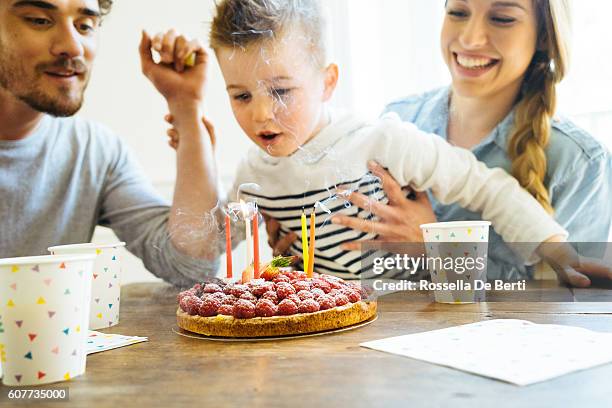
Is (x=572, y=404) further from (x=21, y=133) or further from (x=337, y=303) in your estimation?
(x=21, y=133)

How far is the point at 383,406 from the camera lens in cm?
60

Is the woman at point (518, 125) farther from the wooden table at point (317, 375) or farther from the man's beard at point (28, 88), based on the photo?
the man's beard at point (28, 88)

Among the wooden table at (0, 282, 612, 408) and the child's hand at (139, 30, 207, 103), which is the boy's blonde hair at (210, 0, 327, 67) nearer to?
the child's hand at (139, 30, 207, 103)

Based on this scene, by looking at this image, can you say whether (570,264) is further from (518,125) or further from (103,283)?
(103,283)

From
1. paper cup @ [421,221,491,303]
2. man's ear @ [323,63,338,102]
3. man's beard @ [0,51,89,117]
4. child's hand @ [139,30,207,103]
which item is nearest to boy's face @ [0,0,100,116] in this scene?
man's beard @ [0,51,89,117]

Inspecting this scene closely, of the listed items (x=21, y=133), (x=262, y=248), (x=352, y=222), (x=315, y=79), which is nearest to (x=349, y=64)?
(x=315, y=79)

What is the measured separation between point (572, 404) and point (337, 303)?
45cm

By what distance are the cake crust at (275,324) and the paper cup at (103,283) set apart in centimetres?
19

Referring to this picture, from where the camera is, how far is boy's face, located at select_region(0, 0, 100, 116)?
1.70m

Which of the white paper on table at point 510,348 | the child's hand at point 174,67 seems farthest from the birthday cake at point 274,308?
the child's hand at point 174,67

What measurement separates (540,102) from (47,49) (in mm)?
1223

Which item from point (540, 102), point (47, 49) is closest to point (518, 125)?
point (540, 102)

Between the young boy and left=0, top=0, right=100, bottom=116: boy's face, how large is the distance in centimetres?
→ 44

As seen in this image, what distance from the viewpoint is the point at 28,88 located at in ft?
5.74
